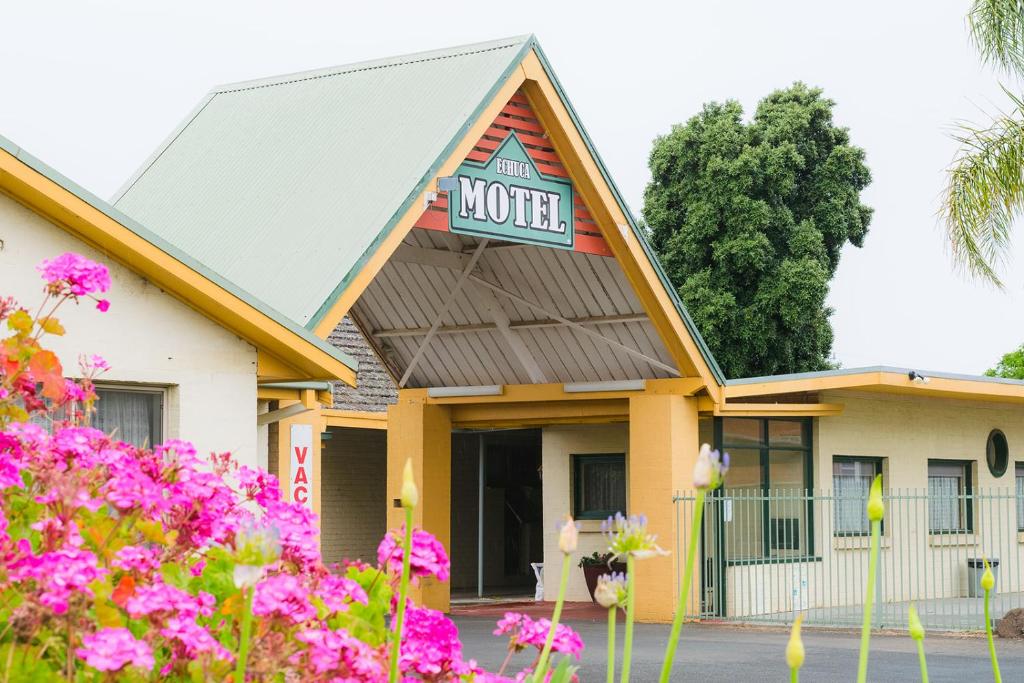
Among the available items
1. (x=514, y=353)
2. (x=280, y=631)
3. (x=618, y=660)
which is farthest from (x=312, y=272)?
(x=280, y=631)

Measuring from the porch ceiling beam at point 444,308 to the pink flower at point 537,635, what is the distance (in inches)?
550

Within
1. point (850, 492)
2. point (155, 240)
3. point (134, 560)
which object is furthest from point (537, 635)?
point (850, 492)

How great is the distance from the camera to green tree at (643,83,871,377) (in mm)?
39031

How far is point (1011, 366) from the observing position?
56000mm

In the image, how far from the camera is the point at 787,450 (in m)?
21.9

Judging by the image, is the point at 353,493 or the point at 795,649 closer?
the point at 795,649

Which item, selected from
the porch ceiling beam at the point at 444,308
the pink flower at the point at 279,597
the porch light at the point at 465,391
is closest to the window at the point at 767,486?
the porch light at the point at 465,391

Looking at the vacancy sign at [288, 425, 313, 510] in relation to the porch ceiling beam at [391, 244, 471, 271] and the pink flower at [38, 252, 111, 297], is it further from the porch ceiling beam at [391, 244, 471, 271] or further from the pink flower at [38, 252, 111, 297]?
the pink flower at [38, 252, 111, 297]

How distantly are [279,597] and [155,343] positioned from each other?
9.27 meters

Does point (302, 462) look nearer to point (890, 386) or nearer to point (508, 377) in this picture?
point (508, 377)

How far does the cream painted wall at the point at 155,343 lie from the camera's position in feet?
37.6

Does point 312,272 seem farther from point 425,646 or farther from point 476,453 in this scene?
point 476,453

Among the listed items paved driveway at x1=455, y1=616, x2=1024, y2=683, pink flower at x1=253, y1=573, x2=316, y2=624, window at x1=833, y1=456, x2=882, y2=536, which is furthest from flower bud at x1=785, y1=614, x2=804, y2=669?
window at x1=833, y1=456, x2=882, y2=536

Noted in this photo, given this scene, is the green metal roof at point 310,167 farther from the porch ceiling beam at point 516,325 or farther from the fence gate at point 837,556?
the fence gate at point 837,556
